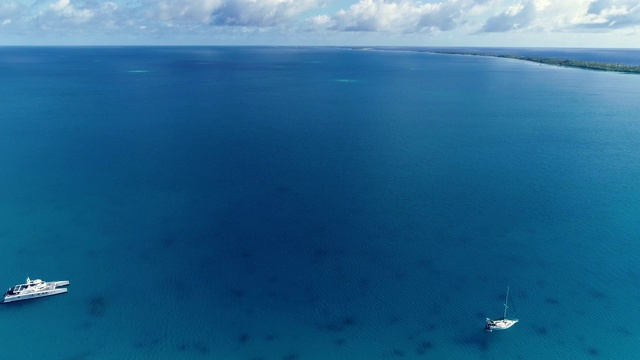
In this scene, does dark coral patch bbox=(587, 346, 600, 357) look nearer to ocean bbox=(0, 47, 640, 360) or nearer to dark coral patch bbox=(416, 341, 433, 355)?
ocean bbox=(0, 47, 640, 360)

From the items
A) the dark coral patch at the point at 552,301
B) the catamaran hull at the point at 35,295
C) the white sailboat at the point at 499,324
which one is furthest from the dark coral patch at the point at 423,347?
the catamaran hull at the point at 35,295

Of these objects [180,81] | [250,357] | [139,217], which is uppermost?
[180,81]

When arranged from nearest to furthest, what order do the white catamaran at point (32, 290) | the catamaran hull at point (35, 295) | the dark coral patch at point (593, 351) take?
1. the dark coral patch at point (593, 351)
2. the catamaran hull at point (35, 295)
3. the white catamaran at point (32, 290)

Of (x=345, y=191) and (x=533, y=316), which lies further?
(x=345, y=191)

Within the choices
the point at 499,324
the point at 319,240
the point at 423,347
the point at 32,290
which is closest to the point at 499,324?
the point at 499,324

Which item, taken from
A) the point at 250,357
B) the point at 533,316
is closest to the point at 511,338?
the point at 533,316

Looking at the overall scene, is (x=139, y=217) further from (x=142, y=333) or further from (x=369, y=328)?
(x=369, y=328)

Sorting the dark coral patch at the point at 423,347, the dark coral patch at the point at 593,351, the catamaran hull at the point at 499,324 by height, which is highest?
the catamaran hull at the point at 499,324

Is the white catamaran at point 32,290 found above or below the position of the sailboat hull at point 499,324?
below

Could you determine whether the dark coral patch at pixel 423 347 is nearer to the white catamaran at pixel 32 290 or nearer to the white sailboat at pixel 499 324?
the white sailboat at pixel 499 324
